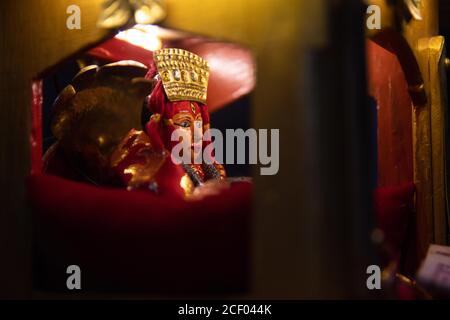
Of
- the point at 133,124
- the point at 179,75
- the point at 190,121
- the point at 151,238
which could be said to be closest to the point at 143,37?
the point at 179,75

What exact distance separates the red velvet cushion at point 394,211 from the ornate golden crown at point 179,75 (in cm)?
106

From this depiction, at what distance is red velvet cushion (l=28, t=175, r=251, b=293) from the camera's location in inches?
63.8

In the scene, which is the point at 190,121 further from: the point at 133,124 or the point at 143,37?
the point at 143,37

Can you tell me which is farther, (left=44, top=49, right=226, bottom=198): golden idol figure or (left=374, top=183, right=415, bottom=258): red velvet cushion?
(left=374, top=183, right=415, bottom=258): red velvet cushion

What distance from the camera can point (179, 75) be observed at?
2.52 m

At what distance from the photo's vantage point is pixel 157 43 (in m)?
3.09

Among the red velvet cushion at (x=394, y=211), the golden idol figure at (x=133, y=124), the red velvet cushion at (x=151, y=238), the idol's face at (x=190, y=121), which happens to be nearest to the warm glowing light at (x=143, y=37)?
the golden idol figure at (x=133, y=124)

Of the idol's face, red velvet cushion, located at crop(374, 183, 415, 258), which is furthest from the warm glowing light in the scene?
red velvet cushion, located at crop(374, 183, 415, 258)

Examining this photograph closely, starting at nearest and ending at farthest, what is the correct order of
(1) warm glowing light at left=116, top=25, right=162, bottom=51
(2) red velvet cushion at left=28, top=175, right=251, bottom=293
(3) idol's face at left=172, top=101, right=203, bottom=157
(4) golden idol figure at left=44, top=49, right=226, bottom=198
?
(2) red velvet cushion at left=28, top=175, right=251, bottom=293, (4) golden idol figure at left=44, top=49, right=226, bottom=198, (3) idol's face at left=172, top=101, right=203, bottom=157, (1) warm glowing light at left=116, top=25, right=162, bottom=51

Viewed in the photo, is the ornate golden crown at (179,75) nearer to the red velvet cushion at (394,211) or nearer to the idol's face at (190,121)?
the idol's face at (190,121)

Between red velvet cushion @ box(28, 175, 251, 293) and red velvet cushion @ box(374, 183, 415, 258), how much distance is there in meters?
1.07

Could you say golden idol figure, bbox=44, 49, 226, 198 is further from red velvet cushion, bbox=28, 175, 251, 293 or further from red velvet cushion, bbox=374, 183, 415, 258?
red velvet cushion, bbox=374, 183, 415, 258

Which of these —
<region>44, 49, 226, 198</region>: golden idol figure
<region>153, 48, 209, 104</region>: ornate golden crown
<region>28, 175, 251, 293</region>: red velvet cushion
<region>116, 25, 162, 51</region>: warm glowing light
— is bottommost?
<region>28, 175, 251, 293</region>: red velvet cushion

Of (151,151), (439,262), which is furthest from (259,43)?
(439,262)
